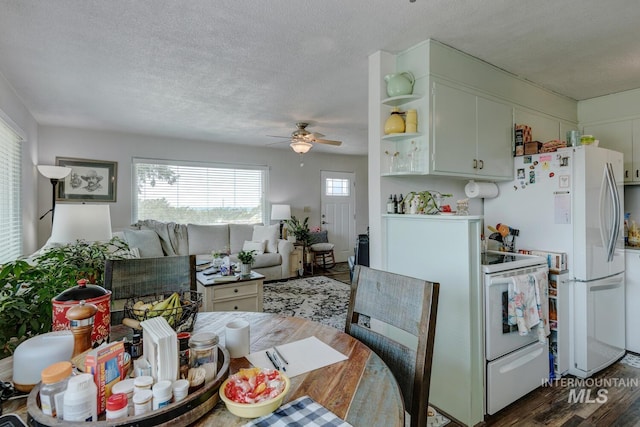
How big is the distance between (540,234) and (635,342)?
1.33 metres

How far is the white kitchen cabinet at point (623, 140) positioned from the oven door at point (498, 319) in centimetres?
211

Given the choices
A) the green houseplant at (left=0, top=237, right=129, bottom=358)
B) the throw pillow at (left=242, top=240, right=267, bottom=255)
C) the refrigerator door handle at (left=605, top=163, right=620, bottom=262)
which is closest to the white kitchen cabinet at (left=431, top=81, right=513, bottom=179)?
the refrigerator door handle at (left=605, top=163, right=620, bottom=262)

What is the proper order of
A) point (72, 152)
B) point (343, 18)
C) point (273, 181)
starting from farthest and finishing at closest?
point (273, 181)
point (72, 152)
point (343, 18)

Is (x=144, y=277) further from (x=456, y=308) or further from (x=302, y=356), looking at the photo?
(x=456, y=308)

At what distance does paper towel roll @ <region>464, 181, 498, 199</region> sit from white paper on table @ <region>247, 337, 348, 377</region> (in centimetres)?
209

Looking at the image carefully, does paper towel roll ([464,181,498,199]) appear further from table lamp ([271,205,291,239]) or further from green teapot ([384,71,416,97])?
table lamp ([271,205,291,239])

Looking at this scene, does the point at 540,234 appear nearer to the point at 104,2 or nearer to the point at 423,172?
the point at 423,172

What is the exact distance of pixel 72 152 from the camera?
477cm

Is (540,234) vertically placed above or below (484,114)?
below

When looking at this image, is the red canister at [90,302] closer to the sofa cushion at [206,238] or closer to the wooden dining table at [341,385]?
the wooden dining table at [341,385]

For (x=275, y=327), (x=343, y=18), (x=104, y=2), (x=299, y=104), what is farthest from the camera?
(x=299, y=104)

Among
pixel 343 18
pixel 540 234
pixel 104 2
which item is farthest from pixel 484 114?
pixel 104 2

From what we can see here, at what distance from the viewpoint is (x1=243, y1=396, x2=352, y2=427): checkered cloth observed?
72 centimetres

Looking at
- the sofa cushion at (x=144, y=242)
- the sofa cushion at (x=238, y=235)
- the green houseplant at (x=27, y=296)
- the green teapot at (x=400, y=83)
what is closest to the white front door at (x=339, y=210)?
the sofa cushion at (x=238, y=235)
